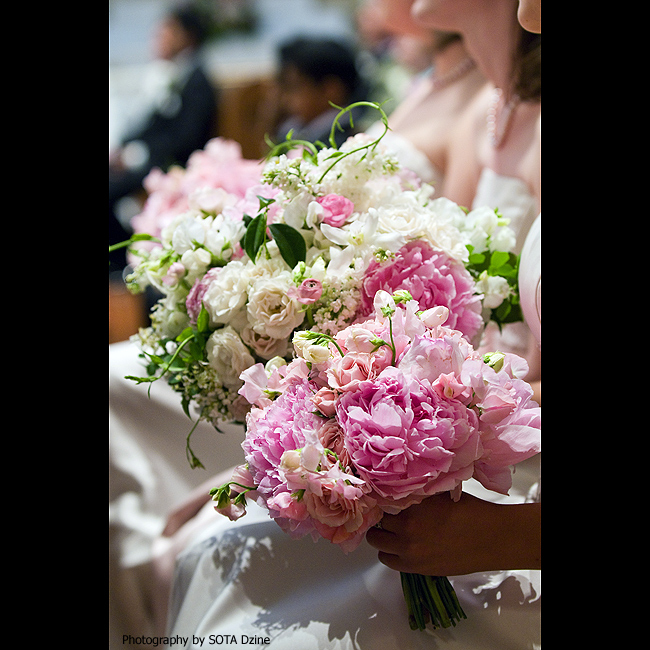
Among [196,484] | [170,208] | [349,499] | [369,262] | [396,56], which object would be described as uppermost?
[396,56]

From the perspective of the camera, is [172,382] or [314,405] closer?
[314,405]

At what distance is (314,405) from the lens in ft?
2.41

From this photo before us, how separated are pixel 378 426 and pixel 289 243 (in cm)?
34

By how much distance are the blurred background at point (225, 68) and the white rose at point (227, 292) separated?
221 centimetres

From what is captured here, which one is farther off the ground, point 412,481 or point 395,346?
point 395,346

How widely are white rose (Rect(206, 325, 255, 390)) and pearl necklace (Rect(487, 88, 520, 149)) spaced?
31.1 inches

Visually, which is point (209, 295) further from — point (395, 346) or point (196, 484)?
point (196, 484)

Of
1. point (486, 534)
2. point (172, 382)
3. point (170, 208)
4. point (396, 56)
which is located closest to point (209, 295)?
point (172, 382)

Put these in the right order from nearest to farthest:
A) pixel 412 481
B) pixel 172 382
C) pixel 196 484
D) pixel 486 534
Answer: pixel 412 481, pixel 486 534, pixel 172 382, pixel 196 484

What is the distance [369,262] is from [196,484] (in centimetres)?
80

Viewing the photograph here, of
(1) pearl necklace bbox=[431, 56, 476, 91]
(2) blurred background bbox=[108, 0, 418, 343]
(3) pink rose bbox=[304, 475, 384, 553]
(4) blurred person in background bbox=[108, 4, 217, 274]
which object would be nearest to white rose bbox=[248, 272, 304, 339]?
(3) pink rose bbox=[304, 475, 384, 553]

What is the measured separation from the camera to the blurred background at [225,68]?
3.36m

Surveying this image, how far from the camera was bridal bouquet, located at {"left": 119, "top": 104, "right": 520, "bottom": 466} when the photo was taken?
34.1 inches

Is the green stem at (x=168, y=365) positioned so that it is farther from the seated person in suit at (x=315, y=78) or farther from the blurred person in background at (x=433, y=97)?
the seated person in suit at (x=315, y=78)
